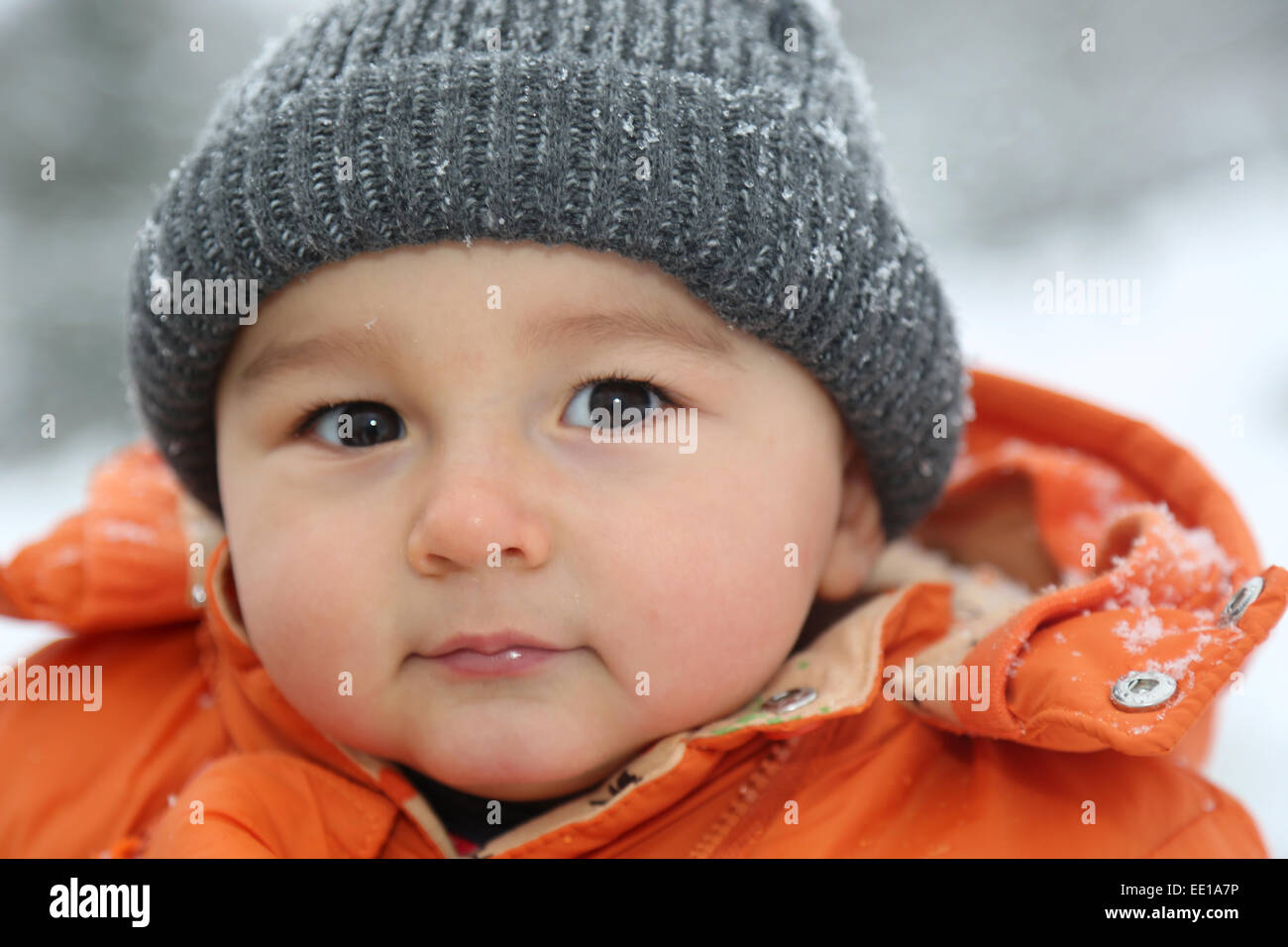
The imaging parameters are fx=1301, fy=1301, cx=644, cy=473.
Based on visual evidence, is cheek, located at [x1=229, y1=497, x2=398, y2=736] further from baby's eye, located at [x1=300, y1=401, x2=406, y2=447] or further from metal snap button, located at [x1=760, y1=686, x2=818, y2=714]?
metal snap button, located at [x1=760, y1=686, x2=818, y2=714]

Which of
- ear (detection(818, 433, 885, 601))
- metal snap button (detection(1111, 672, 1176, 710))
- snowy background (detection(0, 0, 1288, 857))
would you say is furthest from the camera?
snowy background (detection(0, 0, 1288, 857))

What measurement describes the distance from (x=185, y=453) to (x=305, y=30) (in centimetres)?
46

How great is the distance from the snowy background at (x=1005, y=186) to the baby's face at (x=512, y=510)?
4.26 feet

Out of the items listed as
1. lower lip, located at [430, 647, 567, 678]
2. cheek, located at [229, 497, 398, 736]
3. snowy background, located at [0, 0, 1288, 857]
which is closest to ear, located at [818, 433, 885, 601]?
lower lip, located at [430, 647, 567, 678]

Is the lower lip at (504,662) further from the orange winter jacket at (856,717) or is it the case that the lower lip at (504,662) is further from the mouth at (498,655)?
the orange winter jacket at (856,717)

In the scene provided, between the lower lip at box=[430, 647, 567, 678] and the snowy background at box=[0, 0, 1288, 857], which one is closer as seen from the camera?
the lower lip at box=[430, 647, 567, 678]

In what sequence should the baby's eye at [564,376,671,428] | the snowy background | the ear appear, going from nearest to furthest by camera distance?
the baby's eye at [564,376,671,428]
the ear
the snowy background

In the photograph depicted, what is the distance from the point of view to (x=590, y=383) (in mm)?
1130

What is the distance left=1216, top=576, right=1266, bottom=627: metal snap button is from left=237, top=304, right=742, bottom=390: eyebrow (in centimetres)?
46

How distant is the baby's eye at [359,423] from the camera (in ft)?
3.88

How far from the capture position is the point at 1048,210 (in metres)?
2.96

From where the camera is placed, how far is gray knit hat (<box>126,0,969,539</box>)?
1.09 metres
